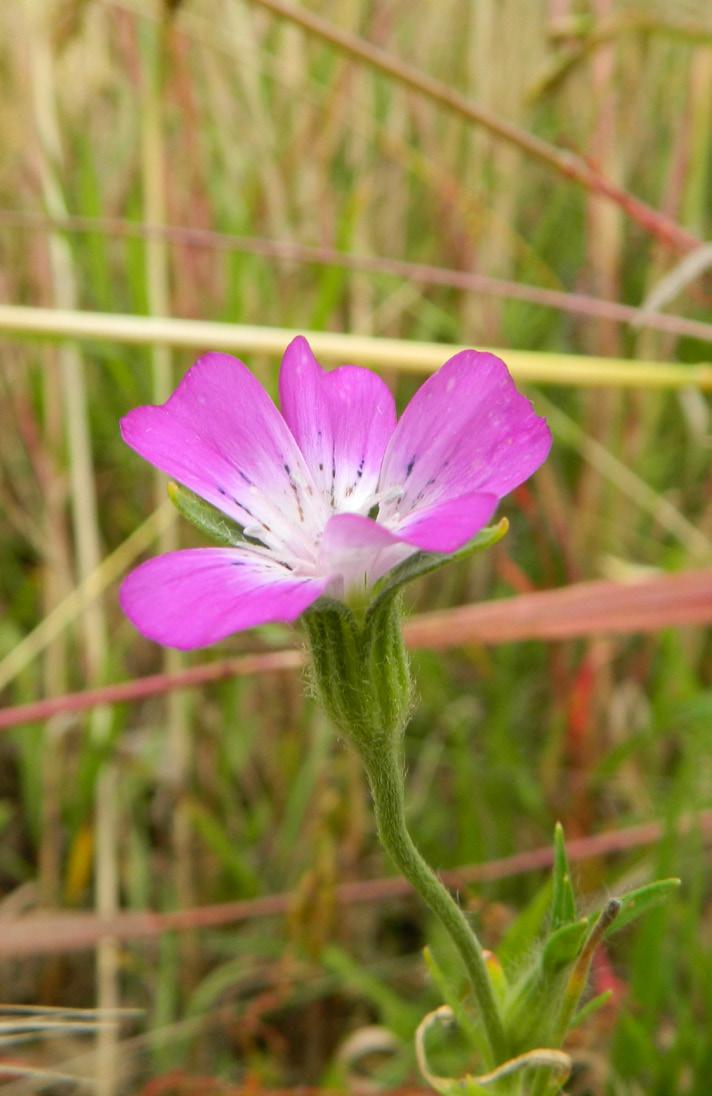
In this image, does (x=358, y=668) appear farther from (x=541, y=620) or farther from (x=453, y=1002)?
(x=541, y=620)

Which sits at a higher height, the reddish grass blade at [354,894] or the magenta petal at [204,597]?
the magenta petal at [204,597]

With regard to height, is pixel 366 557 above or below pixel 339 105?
below

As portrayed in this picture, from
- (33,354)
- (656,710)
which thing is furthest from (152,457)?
(33,354)

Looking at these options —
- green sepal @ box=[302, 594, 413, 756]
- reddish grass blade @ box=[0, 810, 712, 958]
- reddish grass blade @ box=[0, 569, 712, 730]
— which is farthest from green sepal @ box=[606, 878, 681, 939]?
reddish grass blade @ box=[0, 810, 712, 958]

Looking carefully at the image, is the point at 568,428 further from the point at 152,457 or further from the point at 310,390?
the point at 152,457

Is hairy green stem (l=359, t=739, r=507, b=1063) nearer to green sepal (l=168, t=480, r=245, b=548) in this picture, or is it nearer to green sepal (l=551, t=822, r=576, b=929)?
green sepal (l=551, t=822, r=576, b=929)

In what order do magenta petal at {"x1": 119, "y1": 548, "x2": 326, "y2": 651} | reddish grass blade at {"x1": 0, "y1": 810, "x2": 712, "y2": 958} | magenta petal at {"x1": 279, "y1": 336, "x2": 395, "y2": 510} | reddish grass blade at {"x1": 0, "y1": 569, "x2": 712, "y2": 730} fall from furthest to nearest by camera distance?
reddish grass blade at {"x1": 0, "y1": 810, "x2": 712, "y2": 958}
reddish grass blade at {"x1": 0, "y1": 569, "x2": 712, "y2": 730}
magenta petal at {"x1": 279, "y1": 336, "x2": 395, "y2": 510}
magenta petal at {"x1": 119, "y1": 548, "x2": 326, "y2": 651}

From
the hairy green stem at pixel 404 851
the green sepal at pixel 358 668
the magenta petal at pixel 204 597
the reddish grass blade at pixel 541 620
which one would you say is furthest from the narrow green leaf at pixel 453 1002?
the reddish grass blade at pixel 541 620

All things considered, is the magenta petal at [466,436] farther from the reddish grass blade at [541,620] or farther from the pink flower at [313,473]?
the reddish grass blade at [541,620]
